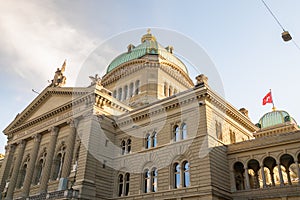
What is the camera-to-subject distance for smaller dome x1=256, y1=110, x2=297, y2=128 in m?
38.9

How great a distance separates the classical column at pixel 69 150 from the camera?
99.8ft

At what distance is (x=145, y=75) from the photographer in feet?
148

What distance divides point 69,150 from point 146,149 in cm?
878

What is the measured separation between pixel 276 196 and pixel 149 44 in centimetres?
3697

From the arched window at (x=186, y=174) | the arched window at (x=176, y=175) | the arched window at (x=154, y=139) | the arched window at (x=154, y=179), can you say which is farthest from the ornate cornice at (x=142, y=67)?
the arched window at (x=186, y=174)

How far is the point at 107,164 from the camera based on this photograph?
30.9 m

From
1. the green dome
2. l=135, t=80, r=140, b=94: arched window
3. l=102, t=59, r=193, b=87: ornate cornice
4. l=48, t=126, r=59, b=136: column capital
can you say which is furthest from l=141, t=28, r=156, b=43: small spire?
l=48, t=126, r=59, b=136: column capital

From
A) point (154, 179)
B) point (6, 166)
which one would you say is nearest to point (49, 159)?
point (6, 166)

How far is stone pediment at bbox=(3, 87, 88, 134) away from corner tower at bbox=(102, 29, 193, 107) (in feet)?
33.9

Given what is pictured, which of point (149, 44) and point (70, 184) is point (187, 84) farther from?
point (70, 184)

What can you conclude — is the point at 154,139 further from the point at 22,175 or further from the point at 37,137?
the point at 22,175

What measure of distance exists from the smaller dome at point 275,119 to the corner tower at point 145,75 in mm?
14227

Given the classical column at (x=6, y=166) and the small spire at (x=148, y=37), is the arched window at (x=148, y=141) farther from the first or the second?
the small spire at (x=148, y=37)

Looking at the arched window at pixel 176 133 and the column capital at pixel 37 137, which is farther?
the column capital at pixel 37 137
